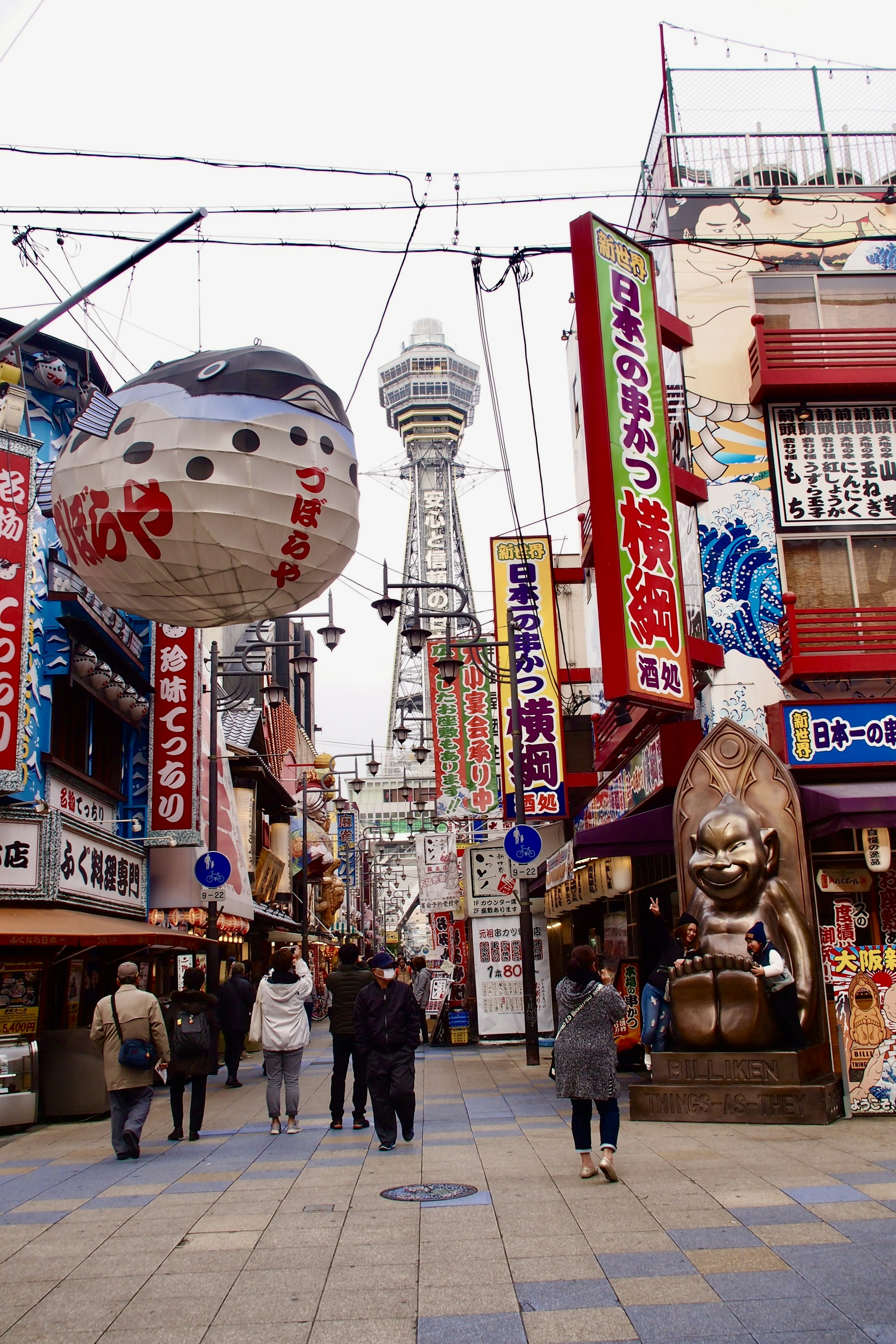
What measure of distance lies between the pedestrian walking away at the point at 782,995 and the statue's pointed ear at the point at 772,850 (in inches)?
38.9

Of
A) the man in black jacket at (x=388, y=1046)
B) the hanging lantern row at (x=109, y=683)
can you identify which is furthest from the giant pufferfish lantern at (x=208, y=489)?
the hanging lantern row at (x=109, y=683)

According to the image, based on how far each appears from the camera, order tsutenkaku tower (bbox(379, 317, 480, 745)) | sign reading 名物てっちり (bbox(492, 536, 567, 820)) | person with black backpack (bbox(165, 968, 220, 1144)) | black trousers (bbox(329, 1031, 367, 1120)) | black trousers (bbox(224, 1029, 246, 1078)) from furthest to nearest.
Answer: tsutenkaku tower (bbox(379, 317, 480, 745)), sign reading 名物てっちり (bbox(492, 536, 567, 820)), black trousers (bbox(224, 1029, 246, 1078)), black trousers (bbox(329, 1031, 367, 1120)), person with black backpack (bbox(165, 968, 220, 1144))

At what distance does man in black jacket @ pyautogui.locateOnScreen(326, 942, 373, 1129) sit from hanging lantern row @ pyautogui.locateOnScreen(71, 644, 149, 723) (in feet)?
21.7

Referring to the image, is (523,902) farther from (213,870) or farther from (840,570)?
(840,570)

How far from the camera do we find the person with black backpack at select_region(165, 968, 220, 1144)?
38.6 feet

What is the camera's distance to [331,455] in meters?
7.98

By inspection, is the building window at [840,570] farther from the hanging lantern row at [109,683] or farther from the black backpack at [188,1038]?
the hanging lantern row at [109,683]

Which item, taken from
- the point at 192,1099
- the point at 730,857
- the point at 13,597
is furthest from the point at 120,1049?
the point at 730,857

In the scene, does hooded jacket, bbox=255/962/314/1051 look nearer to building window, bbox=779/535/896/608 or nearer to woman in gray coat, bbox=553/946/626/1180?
woman in gray coat, bbox=553/946/626/1180

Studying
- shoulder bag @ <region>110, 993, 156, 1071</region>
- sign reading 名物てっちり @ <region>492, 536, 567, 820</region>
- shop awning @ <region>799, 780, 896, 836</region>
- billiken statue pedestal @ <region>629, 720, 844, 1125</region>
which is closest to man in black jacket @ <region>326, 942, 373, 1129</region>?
shoulder bag @ <region>110, 993, 156, 1071</region>

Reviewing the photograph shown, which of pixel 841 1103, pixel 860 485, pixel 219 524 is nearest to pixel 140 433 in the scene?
pixel 219 524

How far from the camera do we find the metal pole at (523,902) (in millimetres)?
19953

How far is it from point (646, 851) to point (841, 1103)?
4.47 metres

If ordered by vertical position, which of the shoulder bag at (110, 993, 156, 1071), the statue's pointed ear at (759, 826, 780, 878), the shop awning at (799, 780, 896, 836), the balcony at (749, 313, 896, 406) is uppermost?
the balcony at (749, 313, 896, 406)
